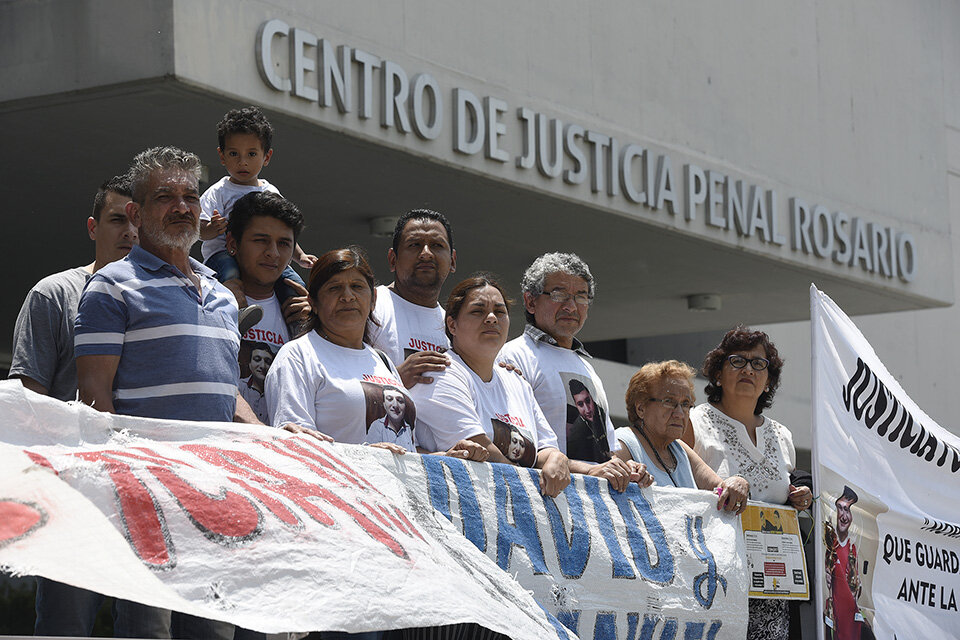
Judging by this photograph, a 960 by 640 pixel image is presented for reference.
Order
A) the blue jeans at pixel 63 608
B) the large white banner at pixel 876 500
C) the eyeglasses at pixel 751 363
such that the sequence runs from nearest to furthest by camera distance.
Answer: the blue jeans at pixel 63 608 → the large white banner at pixel 876 500 → the eyeglasses at pixel 751 363

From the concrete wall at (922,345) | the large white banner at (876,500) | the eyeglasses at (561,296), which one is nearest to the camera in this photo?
the eyeglasses at (561,296)

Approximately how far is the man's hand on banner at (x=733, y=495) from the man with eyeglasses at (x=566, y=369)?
0.52 m

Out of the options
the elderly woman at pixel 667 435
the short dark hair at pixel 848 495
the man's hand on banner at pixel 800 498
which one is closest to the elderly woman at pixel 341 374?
the elderly woman at pixel 667 435

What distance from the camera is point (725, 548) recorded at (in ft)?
19.0

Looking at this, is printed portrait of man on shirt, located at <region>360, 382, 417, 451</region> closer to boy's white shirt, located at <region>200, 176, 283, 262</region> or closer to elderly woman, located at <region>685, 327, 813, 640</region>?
boy's white shirt, located at <region>200, 176, 283, 262</region>

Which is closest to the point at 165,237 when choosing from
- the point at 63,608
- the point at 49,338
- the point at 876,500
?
the point at 49,338

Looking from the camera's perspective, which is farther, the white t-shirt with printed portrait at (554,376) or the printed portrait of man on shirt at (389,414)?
the white t-shirt with printed portrait at (554,376)

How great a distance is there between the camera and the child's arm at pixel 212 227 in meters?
5.67

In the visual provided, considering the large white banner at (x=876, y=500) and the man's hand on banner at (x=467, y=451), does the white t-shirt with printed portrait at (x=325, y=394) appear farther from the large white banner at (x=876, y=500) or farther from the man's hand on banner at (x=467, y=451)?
the large white banner at (x=876, y=500)

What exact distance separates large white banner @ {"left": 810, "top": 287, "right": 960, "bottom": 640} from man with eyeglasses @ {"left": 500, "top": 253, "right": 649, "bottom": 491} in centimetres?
112

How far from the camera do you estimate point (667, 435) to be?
6.09m

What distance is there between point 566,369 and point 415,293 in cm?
73

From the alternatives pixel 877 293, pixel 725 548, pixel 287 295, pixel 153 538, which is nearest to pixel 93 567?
pixel 153 538

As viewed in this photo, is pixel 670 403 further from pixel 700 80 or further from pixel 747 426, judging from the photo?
pixel 700 80
